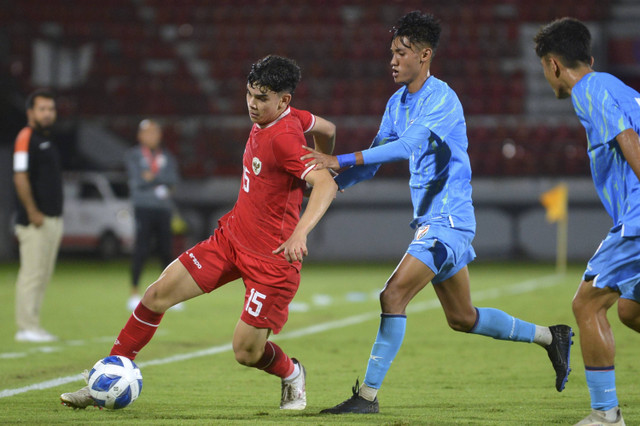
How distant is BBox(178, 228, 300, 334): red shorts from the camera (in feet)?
15.8

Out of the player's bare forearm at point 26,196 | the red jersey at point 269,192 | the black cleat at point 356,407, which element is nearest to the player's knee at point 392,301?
the black cleat at point 356,407

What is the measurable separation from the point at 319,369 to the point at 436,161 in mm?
2182

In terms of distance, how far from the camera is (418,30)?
16.9 ft

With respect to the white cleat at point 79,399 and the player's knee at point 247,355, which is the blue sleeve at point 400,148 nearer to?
the player's knee at point 247,355

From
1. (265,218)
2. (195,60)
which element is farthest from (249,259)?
(195,60)

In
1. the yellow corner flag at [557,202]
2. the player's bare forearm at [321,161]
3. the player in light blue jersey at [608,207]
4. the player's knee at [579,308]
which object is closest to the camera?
the player in light blue jersey at [608,207]

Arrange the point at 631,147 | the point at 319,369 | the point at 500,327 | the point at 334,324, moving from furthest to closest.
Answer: the point at 334,324 < the point at 319,369 < the point at 500,327 < the point at 631,147

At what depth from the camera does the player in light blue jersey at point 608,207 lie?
4.15m

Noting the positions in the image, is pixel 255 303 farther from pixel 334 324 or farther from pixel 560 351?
pixel 334 324

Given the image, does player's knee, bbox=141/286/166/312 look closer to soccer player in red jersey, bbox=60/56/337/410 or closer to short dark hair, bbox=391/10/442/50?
soccer player in red jersey, bbox=60/56/337/410

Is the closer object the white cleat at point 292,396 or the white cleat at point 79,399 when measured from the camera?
the white cleat at point 79,399

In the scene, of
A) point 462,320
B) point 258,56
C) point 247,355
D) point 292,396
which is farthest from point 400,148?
point 258,56

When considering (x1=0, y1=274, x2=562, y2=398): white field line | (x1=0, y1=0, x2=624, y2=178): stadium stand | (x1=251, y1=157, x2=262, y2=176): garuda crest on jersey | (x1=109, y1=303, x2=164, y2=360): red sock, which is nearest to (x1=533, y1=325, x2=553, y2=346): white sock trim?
(x1=251, y1=157, x2=262, y2=176): garuda crest on jersey

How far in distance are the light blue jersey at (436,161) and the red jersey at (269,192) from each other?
0.44 metres
